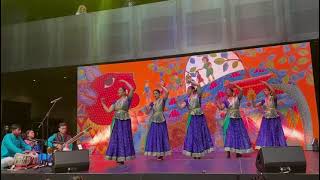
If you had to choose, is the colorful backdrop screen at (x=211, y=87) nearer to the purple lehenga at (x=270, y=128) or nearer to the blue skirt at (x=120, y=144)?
the purple lehenga at (x=270, y=128)

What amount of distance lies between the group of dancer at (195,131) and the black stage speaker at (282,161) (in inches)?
79.4

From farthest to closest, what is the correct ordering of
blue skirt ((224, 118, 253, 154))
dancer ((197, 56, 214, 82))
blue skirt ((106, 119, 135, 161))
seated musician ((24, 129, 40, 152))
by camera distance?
dancer ((197, 56, 214, 82)) < blue skirt ((224, 118, 253, 154)) < blue skirt ((106, 119, 135, 161)) < seated musician ((24, 129, 40, 152))

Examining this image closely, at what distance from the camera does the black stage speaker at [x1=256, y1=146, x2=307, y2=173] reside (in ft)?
11.1

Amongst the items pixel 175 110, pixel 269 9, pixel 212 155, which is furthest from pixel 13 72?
pixel 269 9

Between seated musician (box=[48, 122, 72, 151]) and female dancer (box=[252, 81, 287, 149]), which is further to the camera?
female dancer (box=[252, 81, 287, 149])

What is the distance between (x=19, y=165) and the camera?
15.3ft

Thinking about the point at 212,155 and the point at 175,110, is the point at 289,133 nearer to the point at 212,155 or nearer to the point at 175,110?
the point at 212,155

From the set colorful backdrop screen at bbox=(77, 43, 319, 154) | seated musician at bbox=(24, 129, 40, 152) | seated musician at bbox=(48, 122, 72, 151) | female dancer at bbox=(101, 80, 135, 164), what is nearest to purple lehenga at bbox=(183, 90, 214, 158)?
colorful backdrop screen at bbox=(77, 43, 319, 154)

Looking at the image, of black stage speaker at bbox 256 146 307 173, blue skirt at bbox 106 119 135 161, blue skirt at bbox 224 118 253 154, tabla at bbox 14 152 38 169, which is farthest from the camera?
blue skirt at bbox 224 118 253 154

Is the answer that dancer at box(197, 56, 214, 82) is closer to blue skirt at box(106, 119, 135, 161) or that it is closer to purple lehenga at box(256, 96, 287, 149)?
purple lehenga at box(256, 96, 287, 149)

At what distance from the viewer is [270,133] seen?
18.3 feet

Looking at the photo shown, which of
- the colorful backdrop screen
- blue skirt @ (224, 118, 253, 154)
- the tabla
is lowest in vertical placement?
the tabla

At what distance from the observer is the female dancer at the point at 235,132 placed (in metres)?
5.57

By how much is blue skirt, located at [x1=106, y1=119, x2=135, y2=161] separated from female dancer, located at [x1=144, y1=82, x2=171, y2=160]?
39 cm
